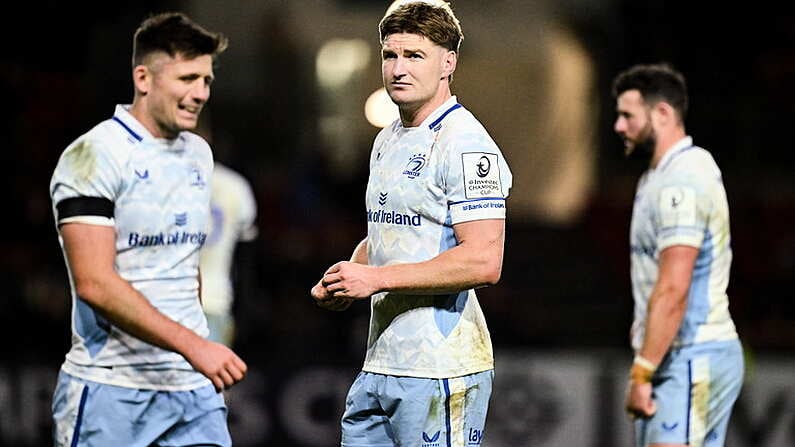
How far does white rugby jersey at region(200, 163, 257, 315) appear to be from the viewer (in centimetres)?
611

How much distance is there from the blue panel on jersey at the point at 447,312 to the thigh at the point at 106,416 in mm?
937

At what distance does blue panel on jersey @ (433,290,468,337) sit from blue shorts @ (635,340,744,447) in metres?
1.40

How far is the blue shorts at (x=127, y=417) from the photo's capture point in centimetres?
403

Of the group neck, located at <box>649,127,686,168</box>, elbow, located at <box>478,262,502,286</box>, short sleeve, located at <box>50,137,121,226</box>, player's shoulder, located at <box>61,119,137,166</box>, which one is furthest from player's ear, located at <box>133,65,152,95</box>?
neck, located at <box>649,127,686,168</box>

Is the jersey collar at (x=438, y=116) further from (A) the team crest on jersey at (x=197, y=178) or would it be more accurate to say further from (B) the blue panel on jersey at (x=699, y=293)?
(B) the blue panel on jersey at (x=699, y=293)

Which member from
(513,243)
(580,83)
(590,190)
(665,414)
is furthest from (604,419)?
(580,83)

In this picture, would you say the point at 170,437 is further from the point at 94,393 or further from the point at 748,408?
the point at 748,408

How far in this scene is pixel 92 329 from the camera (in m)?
4.07

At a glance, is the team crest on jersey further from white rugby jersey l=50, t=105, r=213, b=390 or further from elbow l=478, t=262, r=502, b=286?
elbow l=478, t=262, r=502, b=286

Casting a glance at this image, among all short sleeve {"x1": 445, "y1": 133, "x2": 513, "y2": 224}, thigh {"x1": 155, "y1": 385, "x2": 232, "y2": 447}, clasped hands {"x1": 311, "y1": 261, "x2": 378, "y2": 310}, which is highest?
short sleeve {"x1": 445, "y1": 133, "x2": 513, "y2": 224}

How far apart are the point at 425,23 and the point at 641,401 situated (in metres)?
1.81

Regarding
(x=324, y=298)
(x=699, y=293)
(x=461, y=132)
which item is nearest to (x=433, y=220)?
(x=461, y=132)

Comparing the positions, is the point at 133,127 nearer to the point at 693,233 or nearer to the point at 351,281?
the point at 351,281

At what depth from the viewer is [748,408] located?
7.34 meters
